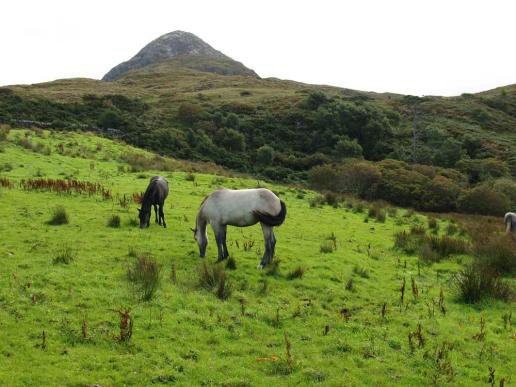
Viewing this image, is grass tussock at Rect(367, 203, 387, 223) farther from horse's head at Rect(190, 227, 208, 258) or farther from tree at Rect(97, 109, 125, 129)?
tree at Rect(97, 109, 125, 129)

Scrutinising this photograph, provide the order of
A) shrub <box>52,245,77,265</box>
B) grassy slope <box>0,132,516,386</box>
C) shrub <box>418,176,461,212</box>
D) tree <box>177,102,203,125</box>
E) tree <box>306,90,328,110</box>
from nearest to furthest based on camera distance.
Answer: grassy slope <box>0,132,516,386</box> < shrub <box>52,245,77,265</box> < shrub <box>418,176,461,212</box> < tree <box>177,102,203,125</box> < tree <box>306,90,328,110</box>

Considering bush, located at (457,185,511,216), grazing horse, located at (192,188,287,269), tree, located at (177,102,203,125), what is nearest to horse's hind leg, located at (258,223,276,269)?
grazing horse, located at (192,188,287,269)

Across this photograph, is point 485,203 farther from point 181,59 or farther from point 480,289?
point 181,59

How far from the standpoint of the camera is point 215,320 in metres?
8.47

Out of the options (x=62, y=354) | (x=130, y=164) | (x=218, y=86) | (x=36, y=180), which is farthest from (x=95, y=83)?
(x=62, y=354)

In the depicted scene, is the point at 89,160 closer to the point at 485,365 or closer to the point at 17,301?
the point at 17,301

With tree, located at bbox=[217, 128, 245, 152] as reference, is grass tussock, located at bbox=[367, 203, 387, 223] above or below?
below

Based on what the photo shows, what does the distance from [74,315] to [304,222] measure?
12807mm

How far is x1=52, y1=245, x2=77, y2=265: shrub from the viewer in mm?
10773

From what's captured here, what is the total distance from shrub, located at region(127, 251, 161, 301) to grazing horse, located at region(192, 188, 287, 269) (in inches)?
89.9

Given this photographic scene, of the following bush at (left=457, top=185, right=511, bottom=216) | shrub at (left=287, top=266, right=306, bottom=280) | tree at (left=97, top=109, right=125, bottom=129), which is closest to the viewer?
shrub at (left=287, top=266, right=306, bottom=280)

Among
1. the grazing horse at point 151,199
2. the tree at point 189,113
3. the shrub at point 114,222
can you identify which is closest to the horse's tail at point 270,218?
the grazing horse at point 151,199

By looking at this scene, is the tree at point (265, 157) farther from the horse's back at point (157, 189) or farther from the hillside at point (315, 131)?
the horse's back at point (157, 189)

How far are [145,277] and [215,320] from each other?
201 centimetres
